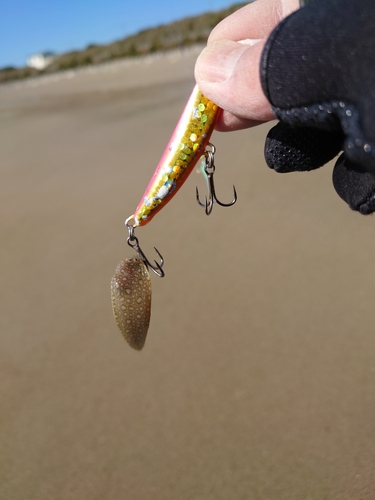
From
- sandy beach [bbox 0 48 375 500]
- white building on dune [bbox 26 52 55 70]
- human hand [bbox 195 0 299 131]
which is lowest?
white building on dune [bbox 26 52 55 70]

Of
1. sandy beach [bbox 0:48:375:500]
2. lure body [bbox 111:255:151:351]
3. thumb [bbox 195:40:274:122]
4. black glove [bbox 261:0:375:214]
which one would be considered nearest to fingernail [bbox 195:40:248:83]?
thumb [bbox 195:40:274:122]

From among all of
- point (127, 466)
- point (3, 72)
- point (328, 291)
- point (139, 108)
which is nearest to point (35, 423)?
point (127, 466)

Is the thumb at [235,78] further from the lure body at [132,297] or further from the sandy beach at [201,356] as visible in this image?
the sandy beach at [201,356]

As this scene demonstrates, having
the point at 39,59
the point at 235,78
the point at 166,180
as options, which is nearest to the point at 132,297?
the point at 166,180

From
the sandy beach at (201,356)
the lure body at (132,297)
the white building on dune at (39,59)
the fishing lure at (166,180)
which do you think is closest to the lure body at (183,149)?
the fishing lure at (166,180)

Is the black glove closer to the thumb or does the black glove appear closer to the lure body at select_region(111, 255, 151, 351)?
the thumb

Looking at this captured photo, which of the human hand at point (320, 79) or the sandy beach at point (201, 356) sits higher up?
the human hand at point (320, 79)

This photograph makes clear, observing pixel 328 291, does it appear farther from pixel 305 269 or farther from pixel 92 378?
pixel 92 378
